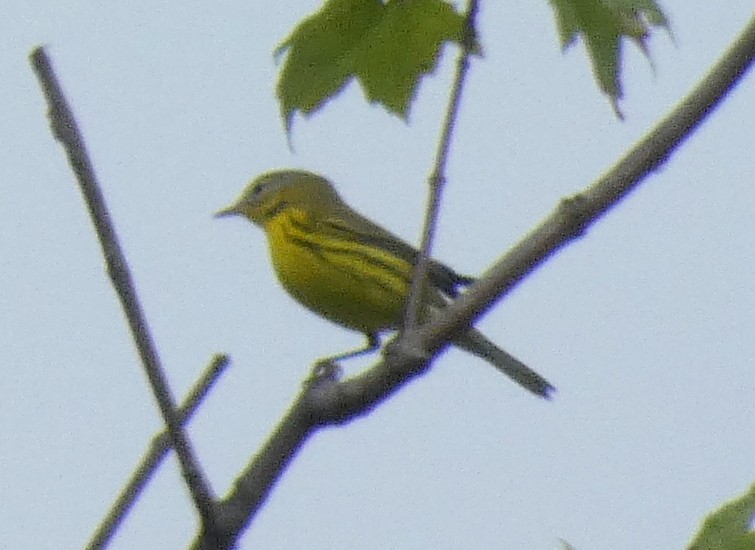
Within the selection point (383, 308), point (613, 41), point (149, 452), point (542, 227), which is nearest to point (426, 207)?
point (542, 227)

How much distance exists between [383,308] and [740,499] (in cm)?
246

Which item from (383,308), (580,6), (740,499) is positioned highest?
(580,6)

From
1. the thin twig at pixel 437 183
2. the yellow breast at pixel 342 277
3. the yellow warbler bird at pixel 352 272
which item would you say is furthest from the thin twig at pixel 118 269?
the yellow breast at pixel 342 277

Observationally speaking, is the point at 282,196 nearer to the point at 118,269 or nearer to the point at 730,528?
the point at 730,528

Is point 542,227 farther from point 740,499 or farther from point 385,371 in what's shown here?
point 740,499

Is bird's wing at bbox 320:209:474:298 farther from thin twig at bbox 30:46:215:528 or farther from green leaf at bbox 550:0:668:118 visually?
thin twig at bbox 30:46:215:528

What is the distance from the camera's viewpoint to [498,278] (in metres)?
2.44

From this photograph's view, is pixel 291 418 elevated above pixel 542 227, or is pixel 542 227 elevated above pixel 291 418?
pixel 542 227

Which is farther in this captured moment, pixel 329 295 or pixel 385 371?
pixel 329 295

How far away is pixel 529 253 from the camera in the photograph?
243 centimetres

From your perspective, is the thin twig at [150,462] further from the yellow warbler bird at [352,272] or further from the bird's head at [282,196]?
the bird's head at [282,196]

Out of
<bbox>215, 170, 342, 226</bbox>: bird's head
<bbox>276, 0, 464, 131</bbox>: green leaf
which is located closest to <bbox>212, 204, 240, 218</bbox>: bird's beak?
<bbox>215, 170, 342, 226</bbox>: bird's head

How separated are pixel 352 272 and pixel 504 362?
26.5 inches

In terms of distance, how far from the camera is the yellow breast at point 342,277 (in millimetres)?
5199
